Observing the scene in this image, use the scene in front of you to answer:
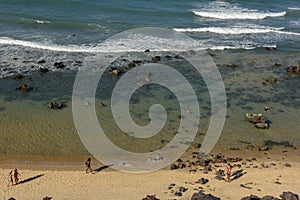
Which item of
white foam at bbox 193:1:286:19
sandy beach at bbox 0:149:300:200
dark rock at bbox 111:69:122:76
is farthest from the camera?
white foam at bbox 193:1:286:19

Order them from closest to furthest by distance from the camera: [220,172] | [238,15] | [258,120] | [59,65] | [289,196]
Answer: [289,196] → [220,172] → [258,120] → [59,65] → [238,15]

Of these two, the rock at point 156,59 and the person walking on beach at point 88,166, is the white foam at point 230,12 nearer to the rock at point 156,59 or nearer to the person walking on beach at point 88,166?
the rock at point 156,59

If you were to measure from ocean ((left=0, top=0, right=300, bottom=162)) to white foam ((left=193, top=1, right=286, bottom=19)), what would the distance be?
0.15m

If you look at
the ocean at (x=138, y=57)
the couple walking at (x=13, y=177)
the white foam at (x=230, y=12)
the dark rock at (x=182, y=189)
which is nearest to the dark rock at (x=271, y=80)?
the ocean at (x=138, y=57)

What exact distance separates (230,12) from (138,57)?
25.8 metres

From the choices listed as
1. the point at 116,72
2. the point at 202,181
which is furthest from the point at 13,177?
the point at 116,72

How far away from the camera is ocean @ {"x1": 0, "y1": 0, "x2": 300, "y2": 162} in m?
30.4

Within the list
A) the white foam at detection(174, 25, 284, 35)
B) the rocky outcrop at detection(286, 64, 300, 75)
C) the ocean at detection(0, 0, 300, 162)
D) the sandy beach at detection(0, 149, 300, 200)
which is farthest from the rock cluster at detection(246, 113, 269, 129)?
the white foam at detection(174, 25, 284, 35)

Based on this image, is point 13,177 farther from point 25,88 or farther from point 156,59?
point 156,59

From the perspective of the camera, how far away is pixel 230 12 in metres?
65.0

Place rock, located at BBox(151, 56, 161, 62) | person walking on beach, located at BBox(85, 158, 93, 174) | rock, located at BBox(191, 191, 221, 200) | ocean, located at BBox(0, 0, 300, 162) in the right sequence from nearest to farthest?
1. rock, located at BBox(191, 191, 221, 200)
2. person walking on beach, located at BBox(85, 158, 93, 174)
3. ocean, located at BBox(0, 0, 300, 162)
4. rock, located at BBox(151, 56, 161, 62)

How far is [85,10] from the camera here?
2314 inches

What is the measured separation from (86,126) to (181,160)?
7.68m

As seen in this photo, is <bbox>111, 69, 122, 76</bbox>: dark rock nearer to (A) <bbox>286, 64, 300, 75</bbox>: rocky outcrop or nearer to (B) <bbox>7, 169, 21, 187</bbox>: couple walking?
(A) <bbox>286, 64, 300, 75</bbox>: rocky outcrop
